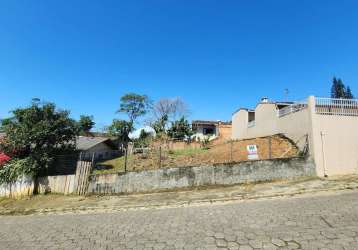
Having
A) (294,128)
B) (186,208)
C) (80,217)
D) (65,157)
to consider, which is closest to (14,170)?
(65,157)

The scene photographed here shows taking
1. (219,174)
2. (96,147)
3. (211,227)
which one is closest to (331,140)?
(219,174)

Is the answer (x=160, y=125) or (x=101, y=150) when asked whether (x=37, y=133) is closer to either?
(x=101, y=150)

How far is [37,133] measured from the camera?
54.6 feet

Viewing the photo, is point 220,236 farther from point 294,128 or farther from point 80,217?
point 294,128

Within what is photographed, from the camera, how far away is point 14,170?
1552 cm

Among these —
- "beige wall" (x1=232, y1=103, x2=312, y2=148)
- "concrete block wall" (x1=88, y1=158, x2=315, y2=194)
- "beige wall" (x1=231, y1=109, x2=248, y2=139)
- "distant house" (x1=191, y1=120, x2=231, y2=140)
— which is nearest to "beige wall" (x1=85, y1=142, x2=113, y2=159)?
"concrete block wall" (x1=88, y1=158, x2=315, y2=194)

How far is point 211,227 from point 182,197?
187 inches

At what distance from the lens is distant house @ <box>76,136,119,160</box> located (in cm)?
2420

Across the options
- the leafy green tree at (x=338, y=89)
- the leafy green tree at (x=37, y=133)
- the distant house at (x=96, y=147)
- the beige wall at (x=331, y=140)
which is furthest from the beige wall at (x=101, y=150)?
the leafy green tree at (x=338, y=89)

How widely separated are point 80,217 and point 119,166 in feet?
33.1

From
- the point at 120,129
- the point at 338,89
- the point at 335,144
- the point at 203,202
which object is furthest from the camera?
the point at 338,89

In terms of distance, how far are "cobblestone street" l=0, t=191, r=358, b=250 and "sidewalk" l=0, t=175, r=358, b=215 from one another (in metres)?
0.83

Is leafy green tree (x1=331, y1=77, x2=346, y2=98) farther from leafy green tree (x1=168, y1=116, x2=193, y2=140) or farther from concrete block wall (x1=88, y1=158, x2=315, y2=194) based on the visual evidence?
concrete block wall (x1=88, y1=158, x2=315, y2=194)

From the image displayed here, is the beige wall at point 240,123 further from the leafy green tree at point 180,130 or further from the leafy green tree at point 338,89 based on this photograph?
the leafy green tree at point 338,89
